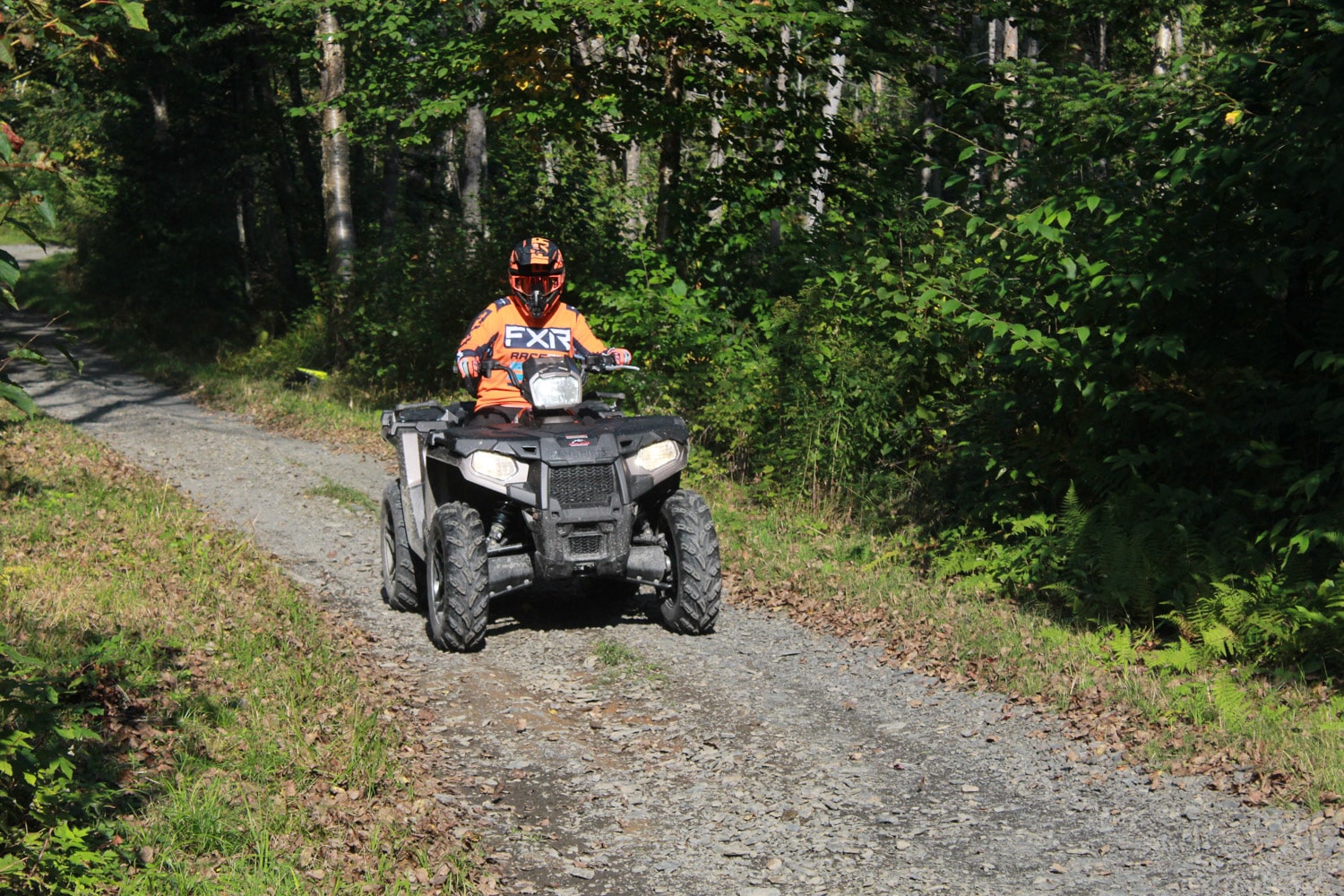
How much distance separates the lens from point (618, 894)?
178 inches

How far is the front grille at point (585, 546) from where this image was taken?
7.38 metres

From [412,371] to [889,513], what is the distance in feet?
33.2

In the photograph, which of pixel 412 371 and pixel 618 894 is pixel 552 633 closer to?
pixel 618 894

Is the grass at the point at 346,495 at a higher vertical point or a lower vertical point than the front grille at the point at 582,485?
lower

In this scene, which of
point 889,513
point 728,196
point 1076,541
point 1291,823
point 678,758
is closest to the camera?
point 1291,823

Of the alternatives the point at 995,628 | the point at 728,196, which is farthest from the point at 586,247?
the point at 995,628

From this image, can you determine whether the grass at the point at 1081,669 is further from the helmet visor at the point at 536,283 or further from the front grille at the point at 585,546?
the helmet visor at the point at 536,283

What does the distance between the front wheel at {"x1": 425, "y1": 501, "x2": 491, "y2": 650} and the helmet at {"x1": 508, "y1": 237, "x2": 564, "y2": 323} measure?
1787mm

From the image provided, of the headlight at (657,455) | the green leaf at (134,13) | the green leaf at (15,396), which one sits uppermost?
the green leaf at (134,13)

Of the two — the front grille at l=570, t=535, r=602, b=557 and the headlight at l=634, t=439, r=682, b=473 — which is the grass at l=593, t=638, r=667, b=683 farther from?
the headlight at l=634, t=439, r=682, b=473

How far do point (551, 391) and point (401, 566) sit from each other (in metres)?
1.82

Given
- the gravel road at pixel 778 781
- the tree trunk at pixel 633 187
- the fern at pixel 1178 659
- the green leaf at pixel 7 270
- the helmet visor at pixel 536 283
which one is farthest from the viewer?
the tree trunk at pixel 633 187

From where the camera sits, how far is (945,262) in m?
9.43

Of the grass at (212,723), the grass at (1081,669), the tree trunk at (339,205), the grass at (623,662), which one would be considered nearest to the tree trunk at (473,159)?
the tree trunk at (339,205)
